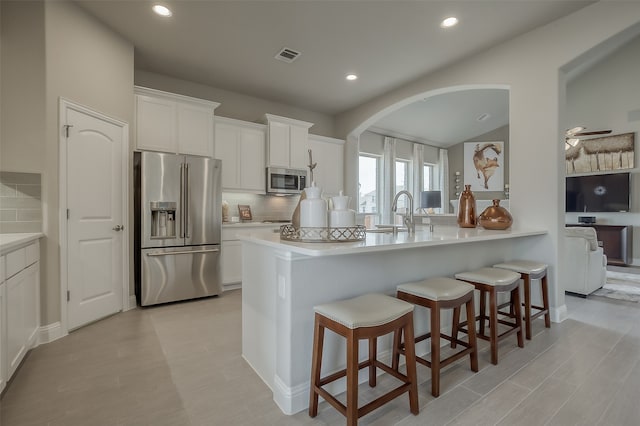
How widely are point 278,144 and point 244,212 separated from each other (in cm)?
119

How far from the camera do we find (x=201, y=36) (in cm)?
328

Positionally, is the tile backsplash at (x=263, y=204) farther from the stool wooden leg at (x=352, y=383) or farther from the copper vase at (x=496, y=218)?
the stool wooden leg at (x=352, y=383)

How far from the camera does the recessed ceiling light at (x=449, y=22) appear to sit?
9.83 feet

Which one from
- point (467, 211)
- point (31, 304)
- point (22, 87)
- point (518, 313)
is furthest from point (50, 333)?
point (467, 211)

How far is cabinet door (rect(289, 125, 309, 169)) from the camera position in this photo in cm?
485

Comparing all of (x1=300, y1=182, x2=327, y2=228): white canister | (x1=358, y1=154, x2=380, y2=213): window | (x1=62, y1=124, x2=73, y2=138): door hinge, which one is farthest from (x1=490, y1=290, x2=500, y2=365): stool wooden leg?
(x1=358, y1=154, x2=380, y2=213): window

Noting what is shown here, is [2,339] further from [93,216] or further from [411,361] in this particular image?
[411,361]

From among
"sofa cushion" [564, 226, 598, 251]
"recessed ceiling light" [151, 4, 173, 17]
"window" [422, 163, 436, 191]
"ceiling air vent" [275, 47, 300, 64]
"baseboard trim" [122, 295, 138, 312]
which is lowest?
"baseboard trim" [122, 295, 138, 312]

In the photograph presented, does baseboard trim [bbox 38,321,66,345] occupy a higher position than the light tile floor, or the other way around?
baseboard trim [bbox 38,321,66,345]

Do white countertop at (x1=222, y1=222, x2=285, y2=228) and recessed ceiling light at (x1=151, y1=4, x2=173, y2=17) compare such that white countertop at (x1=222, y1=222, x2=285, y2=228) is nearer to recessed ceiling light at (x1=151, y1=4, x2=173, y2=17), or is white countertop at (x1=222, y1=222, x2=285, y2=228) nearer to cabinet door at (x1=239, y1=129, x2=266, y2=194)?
cabinet door at (x1=239, y1=129, x2=266, y2=194)

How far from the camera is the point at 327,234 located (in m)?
1.64

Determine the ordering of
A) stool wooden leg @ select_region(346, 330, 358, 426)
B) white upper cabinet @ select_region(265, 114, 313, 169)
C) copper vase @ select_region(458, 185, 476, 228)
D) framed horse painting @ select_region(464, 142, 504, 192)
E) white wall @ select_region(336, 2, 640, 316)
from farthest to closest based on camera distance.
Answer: framed horse painting @ select_region(464, 142, 504, 192)
white upper cabinet @ select_region(265, 114, 313, 169)
copper vase @ select_region(458, 185, 476, 228)
white wall @ select_region(336, 2, 640, 316)
stool wooden leg @ select_region(346, 330, 358, 426)

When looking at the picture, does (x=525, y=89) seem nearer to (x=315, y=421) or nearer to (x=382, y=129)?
(x=315, y=421)

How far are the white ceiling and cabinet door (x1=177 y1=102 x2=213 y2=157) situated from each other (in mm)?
571
